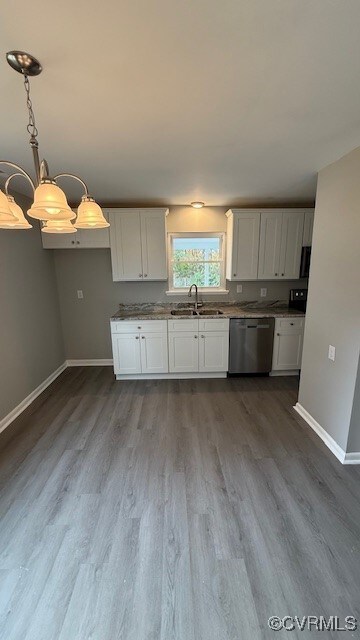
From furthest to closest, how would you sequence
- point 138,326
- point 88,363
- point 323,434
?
point 88,363
point 138,326
point 323,434

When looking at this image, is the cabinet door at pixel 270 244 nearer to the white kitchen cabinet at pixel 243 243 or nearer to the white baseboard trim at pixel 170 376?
the white kitchen cabinet at pixel 243 243

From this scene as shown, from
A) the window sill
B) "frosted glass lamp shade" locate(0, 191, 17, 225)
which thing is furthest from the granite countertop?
"frosted glass lamp shade" locate(0, 191, 17, 225)

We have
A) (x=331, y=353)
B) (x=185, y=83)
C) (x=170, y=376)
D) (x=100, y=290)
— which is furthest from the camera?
(x=100, y=290)

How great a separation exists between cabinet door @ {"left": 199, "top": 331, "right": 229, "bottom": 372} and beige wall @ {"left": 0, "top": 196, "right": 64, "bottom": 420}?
2.15 meters

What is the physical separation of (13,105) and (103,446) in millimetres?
2467

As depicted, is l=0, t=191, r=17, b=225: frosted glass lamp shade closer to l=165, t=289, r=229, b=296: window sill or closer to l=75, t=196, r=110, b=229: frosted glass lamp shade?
l=75, t=196, r=110, b=229: frosted glass lamp shade

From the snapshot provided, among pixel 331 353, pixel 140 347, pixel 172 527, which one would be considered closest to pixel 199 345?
pixel 140 347

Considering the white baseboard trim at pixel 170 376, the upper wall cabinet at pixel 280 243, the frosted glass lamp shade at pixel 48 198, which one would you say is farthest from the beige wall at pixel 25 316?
the upper wall cabinet at pixel 280 243

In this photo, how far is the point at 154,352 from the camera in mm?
3449

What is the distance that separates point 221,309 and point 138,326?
1.26m

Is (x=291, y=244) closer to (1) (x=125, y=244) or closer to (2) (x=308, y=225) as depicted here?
(2) (x=308, y=225)

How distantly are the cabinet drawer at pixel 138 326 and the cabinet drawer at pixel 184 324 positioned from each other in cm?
9

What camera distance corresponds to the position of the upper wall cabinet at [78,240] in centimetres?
341

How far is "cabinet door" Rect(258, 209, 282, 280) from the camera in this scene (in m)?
3.38
